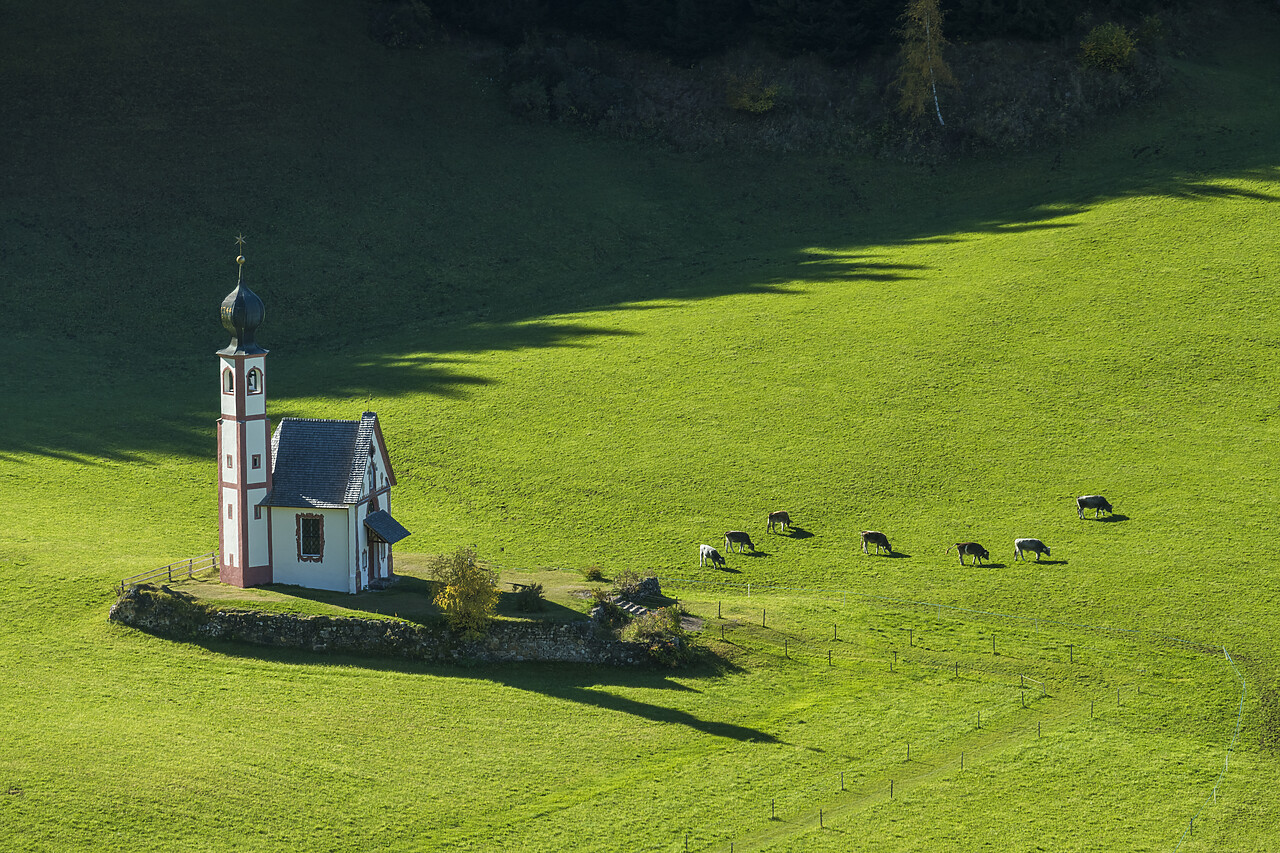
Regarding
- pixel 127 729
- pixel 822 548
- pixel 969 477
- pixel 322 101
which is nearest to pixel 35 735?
pixel 127 729

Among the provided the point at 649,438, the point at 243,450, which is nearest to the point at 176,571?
the point at 243,450

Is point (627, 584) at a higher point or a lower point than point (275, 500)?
lower

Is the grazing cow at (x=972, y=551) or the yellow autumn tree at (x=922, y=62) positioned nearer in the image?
the grazing cow at (x=972, y=551)

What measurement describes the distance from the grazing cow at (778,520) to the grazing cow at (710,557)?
4.33m

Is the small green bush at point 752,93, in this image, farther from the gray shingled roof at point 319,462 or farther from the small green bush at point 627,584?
the small green bush at point 627,584

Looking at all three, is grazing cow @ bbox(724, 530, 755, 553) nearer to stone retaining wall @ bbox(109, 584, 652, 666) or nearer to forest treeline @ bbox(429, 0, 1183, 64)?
stone retaining wall @ bbox(109, 584, 652, 666)

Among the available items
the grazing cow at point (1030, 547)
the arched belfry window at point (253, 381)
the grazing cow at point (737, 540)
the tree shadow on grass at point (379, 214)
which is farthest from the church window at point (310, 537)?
the grazing cow at point (1030, 547)

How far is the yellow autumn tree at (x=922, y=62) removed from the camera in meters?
113

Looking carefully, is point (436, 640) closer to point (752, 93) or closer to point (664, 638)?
point (664, 638)

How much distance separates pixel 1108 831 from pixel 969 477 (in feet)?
98.4

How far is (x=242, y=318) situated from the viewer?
5672 centimetres

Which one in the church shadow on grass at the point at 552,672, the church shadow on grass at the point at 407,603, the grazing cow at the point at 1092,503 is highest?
the grazing cow at the point at 1092,503

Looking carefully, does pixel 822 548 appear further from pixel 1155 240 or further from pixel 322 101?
pixel 322 101

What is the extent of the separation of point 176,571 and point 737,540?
23555 millimetres
